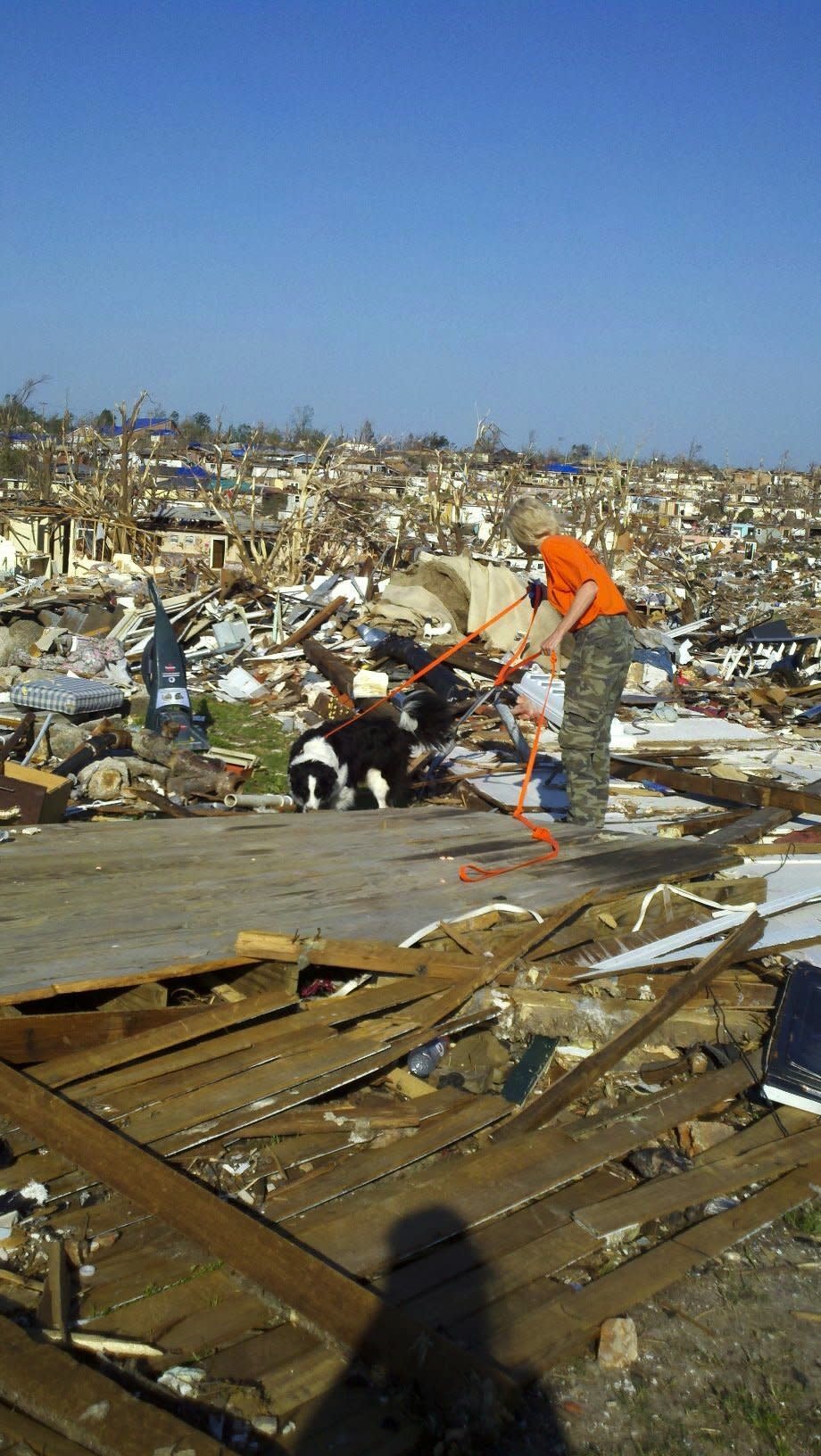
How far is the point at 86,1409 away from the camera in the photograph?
7.64 ft

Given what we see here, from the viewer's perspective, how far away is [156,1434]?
2.29m

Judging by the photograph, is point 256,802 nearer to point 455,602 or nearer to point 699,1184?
point 699,1184

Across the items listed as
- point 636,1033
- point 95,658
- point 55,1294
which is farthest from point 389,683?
point 55,1294

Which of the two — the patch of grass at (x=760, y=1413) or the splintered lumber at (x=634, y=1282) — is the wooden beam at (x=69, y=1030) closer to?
the splintered lumber at (x=634, y=1282)

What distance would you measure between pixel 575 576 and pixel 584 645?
477mm

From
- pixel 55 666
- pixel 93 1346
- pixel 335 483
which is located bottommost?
pixel 55 666

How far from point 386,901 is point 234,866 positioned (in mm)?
854

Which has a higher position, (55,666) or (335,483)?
(335,483)

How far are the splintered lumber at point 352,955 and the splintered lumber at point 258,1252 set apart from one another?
958mm

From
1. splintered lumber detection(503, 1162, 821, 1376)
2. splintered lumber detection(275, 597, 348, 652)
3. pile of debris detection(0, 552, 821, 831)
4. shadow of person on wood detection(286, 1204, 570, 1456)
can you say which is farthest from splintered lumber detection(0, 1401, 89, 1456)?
splintered lumber detection(275, 597, 348, 652)

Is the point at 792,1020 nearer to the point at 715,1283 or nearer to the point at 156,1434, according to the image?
the point at 715,1283

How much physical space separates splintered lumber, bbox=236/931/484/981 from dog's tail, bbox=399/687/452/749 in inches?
152

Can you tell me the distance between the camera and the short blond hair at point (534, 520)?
21.3ft

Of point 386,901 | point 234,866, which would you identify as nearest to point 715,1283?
point 386,901
